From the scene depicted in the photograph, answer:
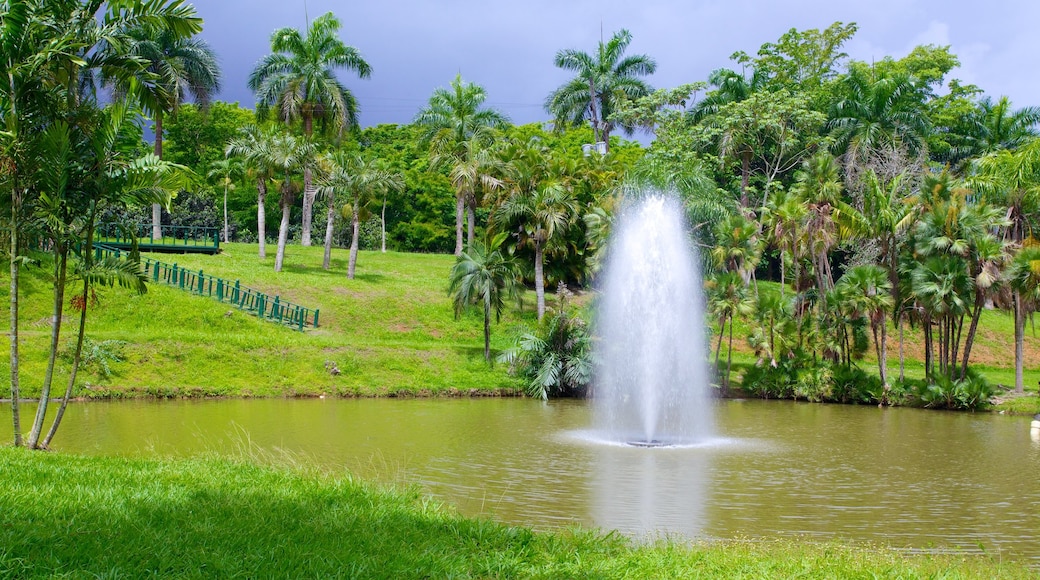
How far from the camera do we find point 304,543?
7.55 meters

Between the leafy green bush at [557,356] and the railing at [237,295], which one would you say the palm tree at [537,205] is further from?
the railing at [237,295]

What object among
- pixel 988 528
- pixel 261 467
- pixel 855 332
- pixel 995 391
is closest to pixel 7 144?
pixel 261 467

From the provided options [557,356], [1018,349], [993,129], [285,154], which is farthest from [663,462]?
[993,129]

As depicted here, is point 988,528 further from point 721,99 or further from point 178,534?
point 721,99

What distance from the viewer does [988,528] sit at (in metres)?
12.6

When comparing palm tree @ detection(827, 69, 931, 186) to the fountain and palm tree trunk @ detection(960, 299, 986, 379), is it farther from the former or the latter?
the fountain

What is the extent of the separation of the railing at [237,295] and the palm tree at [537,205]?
34.1 feet

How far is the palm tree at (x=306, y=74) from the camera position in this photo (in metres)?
49.0

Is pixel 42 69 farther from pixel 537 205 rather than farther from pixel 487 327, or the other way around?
pixel 537 205

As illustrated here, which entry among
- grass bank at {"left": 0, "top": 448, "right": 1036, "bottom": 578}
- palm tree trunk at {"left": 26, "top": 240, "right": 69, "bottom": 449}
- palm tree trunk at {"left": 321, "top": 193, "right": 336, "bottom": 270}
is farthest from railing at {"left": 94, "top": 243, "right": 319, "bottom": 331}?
grass bank at {"left": 0, "top": 448, "right": 1036, "bottom": 578}

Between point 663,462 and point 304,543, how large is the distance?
11.5 meters

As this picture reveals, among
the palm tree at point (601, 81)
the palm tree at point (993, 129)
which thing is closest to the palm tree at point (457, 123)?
the palm tree at point (601, 81)

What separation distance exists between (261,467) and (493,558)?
5570 mm

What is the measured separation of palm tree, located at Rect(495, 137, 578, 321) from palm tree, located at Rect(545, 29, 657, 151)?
612 inches
